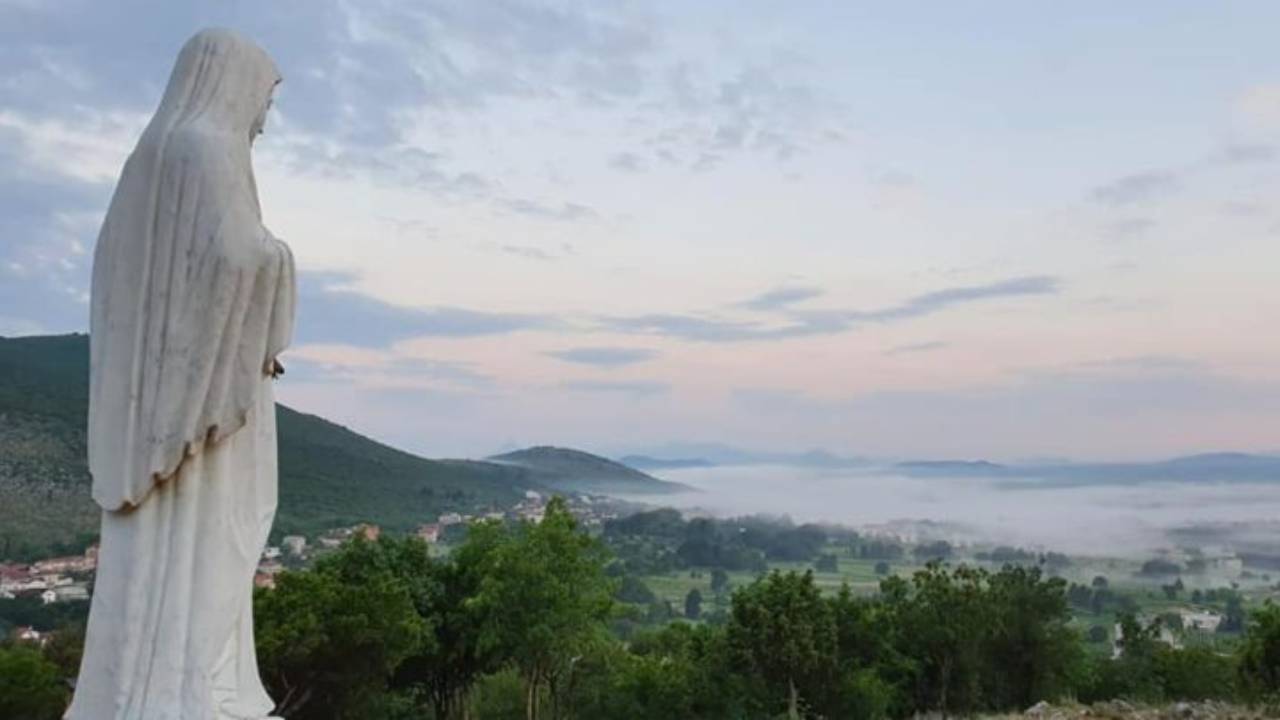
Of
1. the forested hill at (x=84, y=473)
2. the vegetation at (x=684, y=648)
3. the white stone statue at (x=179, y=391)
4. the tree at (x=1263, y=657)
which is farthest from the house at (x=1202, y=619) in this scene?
the white stone statue at (x=179, y=391)

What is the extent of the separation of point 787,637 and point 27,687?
17.7 meters

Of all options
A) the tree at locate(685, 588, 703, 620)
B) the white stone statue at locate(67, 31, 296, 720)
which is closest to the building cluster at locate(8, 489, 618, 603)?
the white stone statue at locate(67, 31, 296, 720)

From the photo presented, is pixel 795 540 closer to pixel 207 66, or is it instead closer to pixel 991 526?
A: pixel 991 526

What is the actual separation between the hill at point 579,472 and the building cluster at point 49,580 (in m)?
83.4

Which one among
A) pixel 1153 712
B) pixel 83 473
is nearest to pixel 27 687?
pixel 1153 712

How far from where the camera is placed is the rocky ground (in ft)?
53.2

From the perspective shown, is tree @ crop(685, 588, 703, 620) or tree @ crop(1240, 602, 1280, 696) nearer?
tree @ crop(1240, 602, 1280, 696)

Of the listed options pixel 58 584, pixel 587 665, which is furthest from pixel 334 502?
pixel 587 665

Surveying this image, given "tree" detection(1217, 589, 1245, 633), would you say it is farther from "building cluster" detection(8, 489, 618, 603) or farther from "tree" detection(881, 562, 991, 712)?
"building cluster" detection(8, 489, 618, 603)

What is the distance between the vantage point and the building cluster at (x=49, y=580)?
42469mm

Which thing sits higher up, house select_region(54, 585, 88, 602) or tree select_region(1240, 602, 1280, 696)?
tree select_region(1240, 602, 1280, 696)

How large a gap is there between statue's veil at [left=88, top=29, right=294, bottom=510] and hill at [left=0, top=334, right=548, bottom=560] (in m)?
52.2

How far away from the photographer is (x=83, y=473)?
61.2 m

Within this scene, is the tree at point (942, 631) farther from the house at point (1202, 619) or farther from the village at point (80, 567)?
the house at point (1202, 619)
